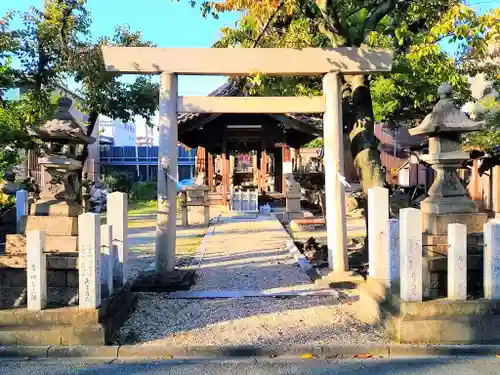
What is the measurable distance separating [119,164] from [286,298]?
30184 millimetres

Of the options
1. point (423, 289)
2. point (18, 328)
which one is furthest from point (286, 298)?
point (18, 328)

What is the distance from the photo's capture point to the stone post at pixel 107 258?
5594 millimetres

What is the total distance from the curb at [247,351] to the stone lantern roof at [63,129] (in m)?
2.44

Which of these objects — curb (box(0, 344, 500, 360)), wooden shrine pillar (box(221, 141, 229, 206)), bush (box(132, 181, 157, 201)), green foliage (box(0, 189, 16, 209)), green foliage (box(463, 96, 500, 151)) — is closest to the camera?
curb (box(0, 344, 500, 360))

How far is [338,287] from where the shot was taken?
710 cm

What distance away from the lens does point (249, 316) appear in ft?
19.0

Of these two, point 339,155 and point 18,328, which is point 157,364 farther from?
point 339,155

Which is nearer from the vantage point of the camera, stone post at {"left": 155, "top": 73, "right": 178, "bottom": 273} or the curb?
the curb

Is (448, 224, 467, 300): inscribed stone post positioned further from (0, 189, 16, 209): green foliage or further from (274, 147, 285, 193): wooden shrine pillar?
(274, 147, 285, 193): wooden shrine pillar

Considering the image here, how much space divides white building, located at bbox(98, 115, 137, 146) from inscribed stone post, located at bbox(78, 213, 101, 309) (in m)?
38.1

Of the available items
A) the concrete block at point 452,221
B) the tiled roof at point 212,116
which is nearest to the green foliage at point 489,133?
the tiled roof at point 212,116

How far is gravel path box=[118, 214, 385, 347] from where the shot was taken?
501cm

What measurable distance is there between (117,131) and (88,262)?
43.0 metres

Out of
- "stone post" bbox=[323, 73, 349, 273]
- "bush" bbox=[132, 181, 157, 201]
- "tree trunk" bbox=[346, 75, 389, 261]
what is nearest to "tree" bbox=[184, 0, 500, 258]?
"tree trunk" bbox=[346, 75, 389, 261]
